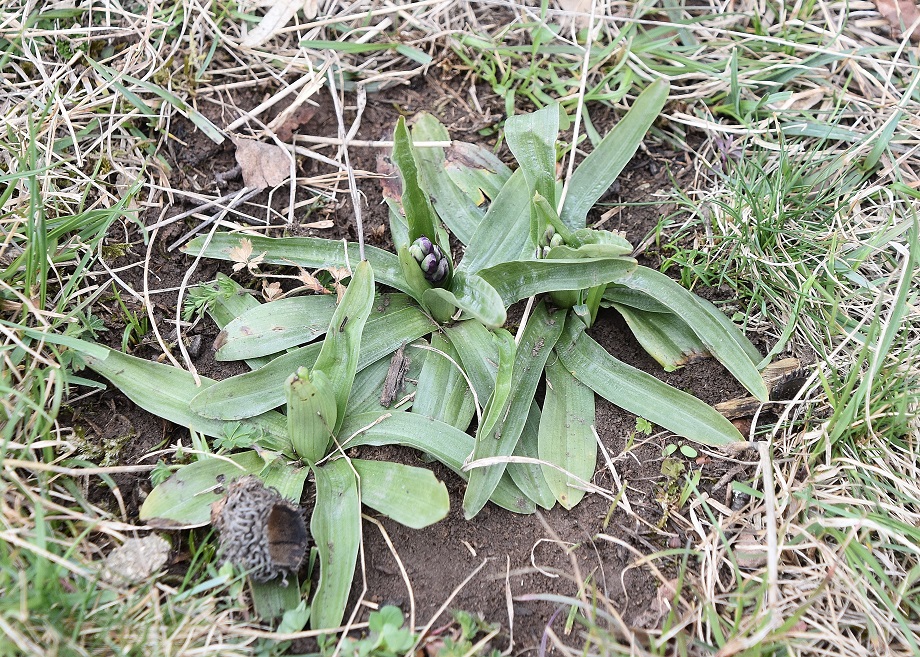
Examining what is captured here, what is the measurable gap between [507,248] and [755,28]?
164cm

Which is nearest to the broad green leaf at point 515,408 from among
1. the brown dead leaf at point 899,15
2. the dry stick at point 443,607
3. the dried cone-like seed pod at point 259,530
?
the dry stick at point 443,607

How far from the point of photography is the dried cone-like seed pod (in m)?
1.82

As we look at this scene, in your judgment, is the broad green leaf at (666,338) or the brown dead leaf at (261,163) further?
the brown dead leaf at (261,163)

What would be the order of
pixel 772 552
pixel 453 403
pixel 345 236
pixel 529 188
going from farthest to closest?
pixel 345 236, pixel 529 188, pixel 453 403, pixel 772 552

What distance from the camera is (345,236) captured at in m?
2.72

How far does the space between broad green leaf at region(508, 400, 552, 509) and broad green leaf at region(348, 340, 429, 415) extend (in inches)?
15.9

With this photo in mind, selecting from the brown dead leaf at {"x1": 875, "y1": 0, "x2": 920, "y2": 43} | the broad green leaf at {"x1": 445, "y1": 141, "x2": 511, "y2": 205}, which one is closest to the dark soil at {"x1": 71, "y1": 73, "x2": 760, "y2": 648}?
the broad green leaf at {"x1": 445, "y1": 141, "x2": 511, "y2": 205}

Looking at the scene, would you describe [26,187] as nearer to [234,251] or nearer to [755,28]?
[234,251]

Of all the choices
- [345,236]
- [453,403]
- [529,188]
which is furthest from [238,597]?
[529,188]

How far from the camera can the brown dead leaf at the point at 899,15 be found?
10.1ft

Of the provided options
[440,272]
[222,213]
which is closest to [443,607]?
[440,272]

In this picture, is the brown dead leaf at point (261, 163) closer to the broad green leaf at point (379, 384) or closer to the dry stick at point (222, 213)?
the dry stick at point (222, 213)

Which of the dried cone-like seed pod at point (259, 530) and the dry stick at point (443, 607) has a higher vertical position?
the dried cone-like seed pod at point (259, 530)

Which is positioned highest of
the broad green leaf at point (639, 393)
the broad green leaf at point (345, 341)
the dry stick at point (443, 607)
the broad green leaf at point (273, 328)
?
the broad green leaf at point (345, 341)
